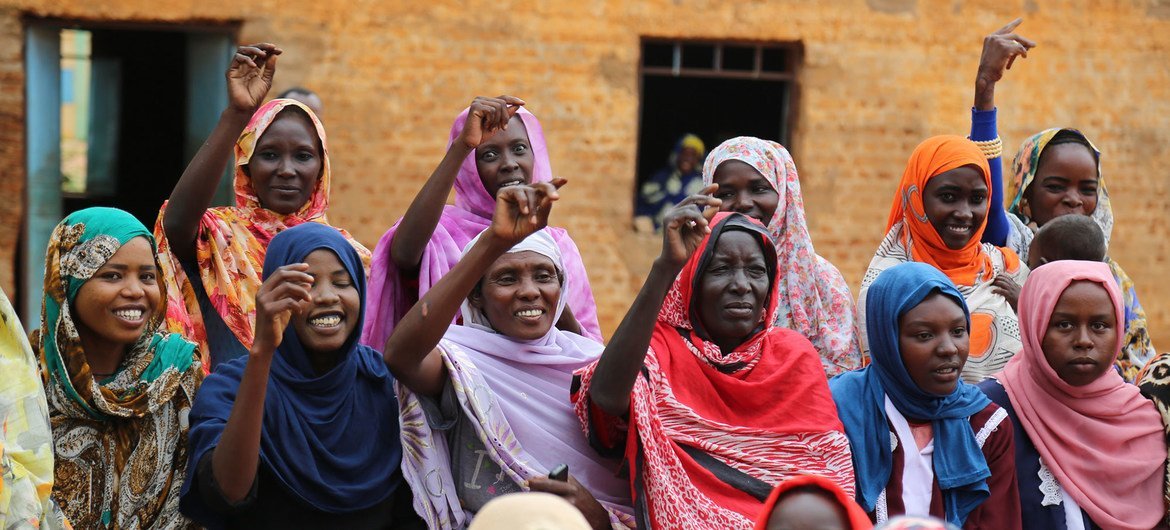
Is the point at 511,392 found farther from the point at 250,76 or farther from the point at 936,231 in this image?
the point at 936,231

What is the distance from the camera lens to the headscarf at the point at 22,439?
144 inches

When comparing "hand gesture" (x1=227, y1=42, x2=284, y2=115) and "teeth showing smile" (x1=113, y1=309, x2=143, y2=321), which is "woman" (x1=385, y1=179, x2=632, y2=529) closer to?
"teeth showing smile" (x1=113, y1=309, x2=143, y2=321)

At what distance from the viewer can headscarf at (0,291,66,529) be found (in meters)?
3.65

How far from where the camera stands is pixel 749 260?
4.32 metres

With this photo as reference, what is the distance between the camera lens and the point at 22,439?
3.70 m

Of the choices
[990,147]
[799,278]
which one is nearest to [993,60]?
[990,147]

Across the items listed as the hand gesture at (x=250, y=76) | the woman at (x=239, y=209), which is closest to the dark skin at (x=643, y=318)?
the woman at (x=239, y=209)

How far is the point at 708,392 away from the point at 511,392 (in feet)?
1.91

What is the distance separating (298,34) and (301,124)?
407 centimetres

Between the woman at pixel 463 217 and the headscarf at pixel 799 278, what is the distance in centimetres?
68

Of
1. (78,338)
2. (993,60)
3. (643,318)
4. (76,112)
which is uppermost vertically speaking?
(993,60)

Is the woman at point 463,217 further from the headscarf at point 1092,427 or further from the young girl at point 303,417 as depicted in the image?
the headscarf at point 1092,427

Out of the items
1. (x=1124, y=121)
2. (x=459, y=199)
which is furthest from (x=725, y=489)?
(x=1124, y=121)

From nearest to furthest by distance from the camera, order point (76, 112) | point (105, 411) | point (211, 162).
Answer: point (105, 411), point (211, 162), point (76, 112)
